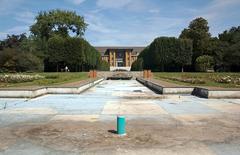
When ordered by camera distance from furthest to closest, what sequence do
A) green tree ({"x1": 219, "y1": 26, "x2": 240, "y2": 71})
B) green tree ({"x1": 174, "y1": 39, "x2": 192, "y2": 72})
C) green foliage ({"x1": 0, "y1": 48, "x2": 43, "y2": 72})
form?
green tree ({"x1": 174, "y1": 39, "x2": 192, "y2": 72}) → green tree ({"x1": 219, "y1": 26, "x2": 240, "y2": 71}) → green foliage ({"x1": 0, "y1": 48, "x2": 43, "y2": 72})

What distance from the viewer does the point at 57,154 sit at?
6164 mm

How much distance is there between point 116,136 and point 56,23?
72.7m

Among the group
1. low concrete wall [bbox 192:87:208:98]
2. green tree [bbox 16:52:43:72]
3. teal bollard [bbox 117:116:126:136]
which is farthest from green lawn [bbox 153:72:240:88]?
green tree [bbox 16:52:43:72]

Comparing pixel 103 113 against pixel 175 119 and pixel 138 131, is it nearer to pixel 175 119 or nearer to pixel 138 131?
pixel 175 119

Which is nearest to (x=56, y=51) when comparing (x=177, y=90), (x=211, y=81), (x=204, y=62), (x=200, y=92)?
(x=204, y=62)

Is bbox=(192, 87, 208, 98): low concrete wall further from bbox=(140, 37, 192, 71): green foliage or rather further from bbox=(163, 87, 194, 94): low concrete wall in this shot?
bbox=(140, 37, 192, 71): green foliage

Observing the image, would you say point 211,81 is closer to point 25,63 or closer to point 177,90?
point 177,90

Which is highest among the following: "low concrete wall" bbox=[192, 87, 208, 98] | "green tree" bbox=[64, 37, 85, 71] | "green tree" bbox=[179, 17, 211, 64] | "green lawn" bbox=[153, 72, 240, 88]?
"green tree" bbox=[179, 17, 211, 64]

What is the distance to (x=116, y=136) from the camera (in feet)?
24.9

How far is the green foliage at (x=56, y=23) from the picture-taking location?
252 feet

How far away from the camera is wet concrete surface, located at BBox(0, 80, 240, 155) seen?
6.57m

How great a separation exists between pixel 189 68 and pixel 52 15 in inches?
1272

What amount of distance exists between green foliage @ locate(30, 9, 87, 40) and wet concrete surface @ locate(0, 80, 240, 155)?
66601 millimetres

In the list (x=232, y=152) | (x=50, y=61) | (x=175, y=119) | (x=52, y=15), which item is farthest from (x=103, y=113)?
(x=52, y=15)
